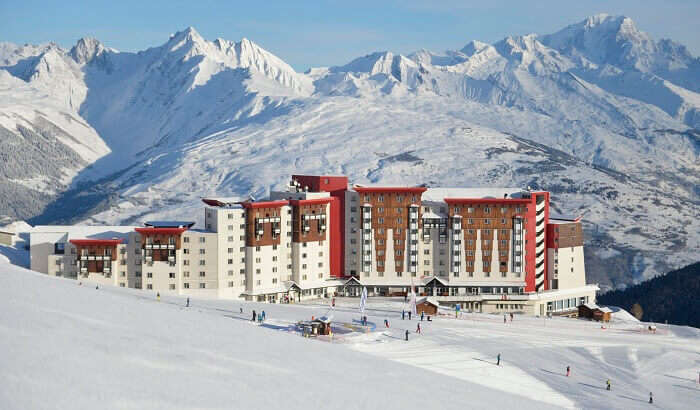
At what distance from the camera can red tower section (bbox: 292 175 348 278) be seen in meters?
184

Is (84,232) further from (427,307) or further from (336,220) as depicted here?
(427,307)

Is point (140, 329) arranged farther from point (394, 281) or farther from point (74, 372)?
point (394, 281)

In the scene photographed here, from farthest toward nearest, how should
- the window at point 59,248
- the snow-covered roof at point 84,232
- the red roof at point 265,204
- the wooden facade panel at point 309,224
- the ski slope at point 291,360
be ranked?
the wooden facade panel at point 309,224, the red roof at point 265,204, the snow-covered roof at point 84,232, the window at point 59,248, the ski slope at point 291,360

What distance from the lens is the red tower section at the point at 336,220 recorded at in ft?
605

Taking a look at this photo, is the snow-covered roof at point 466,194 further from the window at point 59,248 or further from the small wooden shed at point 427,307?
the window at point 59,248

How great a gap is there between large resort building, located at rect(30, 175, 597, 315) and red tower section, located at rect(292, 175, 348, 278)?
0.59 feet

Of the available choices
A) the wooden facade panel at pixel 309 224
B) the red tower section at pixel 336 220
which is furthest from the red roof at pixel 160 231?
the red tower section at pixel 336 220

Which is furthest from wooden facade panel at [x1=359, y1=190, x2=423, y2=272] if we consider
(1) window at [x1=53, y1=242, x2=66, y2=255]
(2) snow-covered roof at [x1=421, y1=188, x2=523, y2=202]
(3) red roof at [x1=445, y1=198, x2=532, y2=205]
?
(1) window at [x1=53, y1=242, x2=66, y2=255]

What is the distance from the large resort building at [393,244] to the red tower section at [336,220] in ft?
0.59

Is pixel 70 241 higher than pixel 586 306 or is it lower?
higher

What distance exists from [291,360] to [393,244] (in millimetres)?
85635

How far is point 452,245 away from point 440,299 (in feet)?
32.5

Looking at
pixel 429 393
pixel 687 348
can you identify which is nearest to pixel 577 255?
pixel 687 348

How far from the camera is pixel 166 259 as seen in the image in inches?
6531
